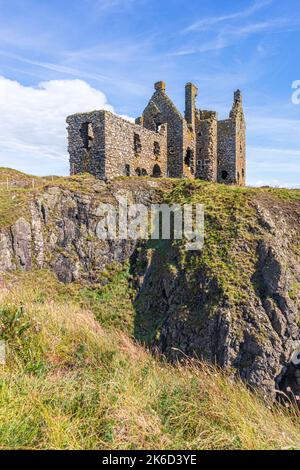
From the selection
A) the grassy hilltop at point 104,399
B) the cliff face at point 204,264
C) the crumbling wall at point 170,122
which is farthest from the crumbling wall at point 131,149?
the grassy hilltop at point 104,399

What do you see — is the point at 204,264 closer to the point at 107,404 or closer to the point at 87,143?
the point at 87,143

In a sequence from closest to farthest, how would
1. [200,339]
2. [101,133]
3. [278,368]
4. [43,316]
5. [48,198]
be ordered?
1. [43,316]
2. [278,368]
3. [200,339]
4. [48,198]
5. [101,133]

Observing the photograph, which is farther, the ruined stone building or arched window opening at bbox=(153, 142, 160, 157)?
arched window opening at bbox=(153, 142, 160, 157)

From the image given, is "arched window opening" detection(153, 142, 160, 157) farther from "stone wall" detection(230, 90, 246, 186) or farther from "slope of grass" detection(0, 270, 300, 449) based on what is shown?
"slope of grass" detection(0, 270, 300, 449)

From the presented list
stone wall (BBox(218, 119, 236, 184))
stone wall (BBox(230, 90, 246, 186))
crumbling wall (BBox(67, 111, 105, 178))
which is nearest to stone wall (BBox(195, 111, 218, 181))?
stone wall (BBox(218, 119, 236, 184))

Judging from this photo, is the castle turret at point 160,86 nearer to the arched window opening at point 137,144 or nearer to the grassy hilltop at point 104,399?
the arched window opening at point 137,144

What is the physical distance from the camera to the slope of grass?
16.7ft

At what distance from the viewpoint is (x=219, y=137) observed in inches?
1465

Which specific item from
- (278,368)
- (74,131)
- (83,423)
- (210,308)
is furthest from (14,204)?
(83,423)

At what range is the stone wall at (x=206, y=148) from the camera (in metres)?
35.5

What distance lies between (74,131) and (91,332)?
19458mm

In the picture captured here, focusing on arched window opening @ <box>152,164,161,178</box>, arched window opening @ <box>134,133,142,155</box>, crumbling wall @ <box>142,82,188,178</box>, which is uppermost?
crumbling wall @ <box>142,82,188,178</box>

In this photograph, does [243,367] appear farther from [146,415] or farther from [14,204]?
[14,204]

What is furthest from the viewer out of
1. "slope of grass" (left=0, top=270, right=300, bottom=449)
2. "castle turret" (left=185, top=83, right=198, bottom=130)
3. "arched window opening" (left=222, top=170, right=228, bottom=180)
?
"arched window opening" (left=222, top=170, right=228, bottom=180)
